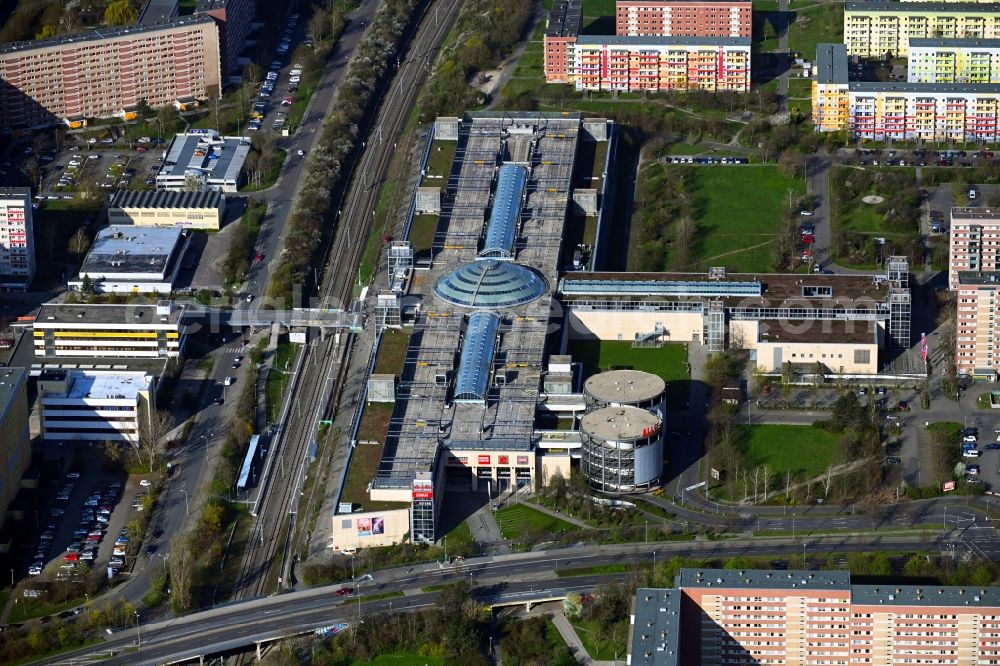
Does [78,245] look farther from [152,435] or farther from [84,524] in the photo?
[84,524]

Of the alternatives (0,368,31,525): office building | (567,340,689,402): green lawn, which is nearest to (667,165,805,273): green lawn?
(567,340,689,402): green lawn

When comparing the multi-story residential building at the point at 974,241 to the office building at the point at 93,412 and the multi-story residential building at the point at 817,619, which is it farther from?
the office building at the point at 93,412

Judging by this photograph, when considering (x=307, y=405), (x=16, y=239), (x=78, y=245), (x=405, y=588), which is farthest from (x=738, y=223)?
(x=405, y=588)

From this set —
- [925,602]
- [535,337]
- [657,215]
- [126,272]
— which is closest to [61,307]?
[126,272]

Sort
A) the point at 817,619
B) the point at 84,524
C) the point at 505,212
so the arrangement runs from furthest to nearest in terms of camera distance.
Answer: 1. the point at 505,212
2. the point at 84,524
3. the point at 817,619

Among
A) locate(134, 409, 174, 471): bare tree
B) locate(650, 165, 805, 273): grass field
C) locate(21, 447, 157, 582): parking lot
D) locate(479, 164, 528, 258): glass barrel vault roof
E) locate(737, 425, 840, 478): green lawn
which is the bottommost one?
locate(737, 425, 840, 478): green lawn

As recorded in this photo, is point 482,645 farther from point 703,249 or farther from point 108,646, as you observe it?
point 703,249

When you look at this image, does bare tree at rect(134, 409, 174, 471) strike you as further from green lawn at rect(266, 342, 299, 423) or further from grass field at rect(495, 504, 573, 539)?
grass field at rect(495, 504, 573, 539)
